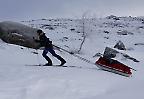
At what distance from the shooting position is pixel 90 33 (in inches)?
1630

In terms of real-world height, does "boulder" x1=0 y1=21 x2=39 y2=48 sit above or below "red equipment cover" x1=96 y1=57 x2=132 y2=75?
below

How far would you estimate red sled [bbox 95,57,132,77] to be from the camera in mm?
14344

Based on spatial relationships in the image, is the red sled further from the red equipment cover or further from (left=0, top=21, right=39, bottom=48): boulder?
(left=0, top=21, right=39, bottom=48): boulder

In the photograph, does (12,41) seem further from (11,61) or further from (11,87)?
(11,87)

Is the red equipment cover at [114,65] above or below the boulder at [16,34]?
above

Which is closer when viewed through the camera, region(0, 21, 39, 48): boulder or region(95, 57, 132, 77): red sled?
region(95, 57, 132, 77): red sled

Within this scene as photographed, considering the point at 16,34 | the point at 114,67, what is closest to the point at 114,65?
the point at 114,67

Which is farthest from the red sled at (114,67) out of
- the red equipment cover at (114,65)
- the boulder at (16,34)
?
the boulder at (16,34)

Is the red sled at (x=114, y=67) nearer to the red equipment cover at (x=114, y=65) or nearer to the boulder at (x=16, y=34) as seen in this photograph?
the red equipment cover at (x=114, y=65)

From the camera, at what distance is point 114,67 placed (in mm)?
14805

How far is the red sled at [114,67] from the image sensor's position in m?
14.3

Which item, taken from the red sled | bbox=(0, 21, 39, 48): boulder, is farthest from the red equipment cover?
bbox=(0, 21, 39, 48): boulder

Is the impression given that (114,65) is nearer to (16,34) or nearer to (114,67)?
(114,67)

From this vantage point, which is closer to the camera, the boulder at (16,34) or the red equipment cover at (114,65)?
the red equipment cover at (114,65)
